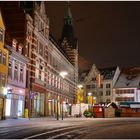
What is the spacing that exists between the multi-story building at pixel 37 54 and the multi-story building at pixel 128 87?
1334 inches

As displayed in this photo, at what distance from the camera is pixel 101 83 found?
114 m

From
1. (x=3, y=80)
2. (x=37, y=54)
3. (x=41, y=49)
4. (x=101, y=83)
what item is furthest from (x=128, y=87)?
(x=3, y=80)

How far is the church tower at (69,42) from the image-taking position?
333 feet

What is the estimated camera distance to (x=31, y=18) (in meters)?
54.9

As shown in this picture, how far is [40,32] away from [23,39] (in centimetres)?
972

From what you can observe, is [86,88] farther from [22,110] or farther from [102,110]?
[22,110]

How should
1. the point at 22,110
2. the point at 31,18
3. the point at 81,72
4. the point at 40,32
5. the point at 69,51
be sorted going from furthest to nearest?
the point at 81,72
the point at 69,51
the point at 40,32
the point at 31,18
the point at 22,110

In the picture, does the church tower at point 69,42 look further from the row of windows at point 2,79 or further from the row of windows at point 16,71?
the row of windows at point 2,79

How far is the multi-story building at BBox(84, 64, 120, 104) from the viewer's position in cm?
11161

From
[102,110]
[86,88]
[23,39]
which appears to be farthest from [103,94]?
[23,39]

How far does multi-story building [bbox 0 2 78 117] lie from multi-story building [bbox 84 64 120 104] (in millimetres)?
34425

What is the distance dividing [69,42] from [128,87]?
83.3 ft

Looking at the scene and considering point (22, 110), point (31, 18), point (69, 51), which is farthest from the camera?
point (69, 51)

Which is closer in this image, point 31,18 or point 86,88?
point 31,18
